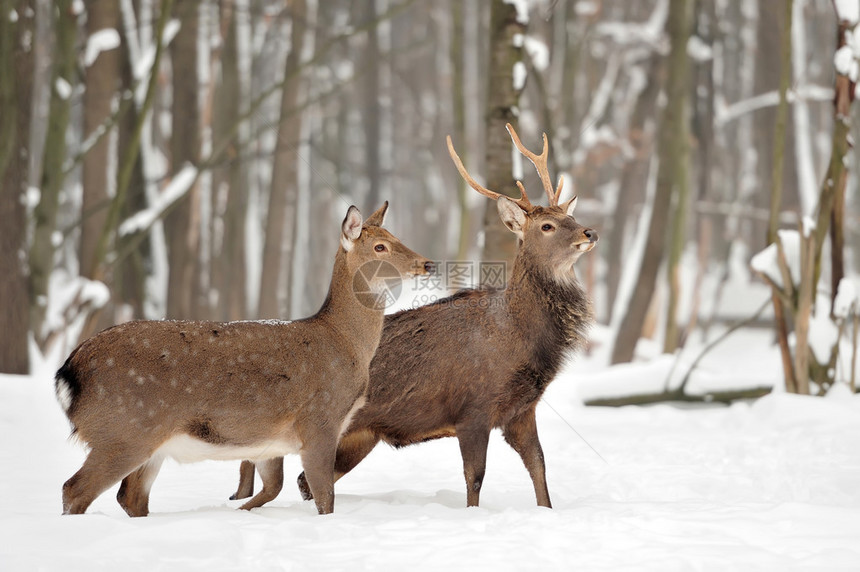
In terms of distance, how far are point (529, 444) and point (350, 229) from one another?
1.78 meters

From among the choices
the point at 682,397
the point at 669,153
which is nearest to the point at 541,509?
the point at 682,397

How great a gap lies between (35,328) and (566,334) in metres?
6.65

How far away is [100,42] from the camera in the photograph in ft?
37.3

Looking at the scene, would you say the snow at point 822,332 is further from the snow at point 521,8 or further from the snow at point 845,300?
the snow at point 521,8

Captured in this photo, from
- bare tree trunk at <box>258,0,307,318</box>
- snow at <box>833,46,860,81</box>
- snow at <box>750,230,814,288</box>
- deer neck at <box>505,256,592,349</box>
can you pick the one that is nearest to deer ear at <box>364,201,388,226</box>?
deer neck at <box>505,256,592,349</box>

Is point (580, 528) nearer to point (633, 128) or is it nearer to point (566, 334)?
point (566, 334)

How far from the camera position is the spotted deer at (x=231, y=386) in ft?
15.9

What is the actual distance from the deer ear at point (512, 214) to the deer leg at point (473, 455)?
4.36 ft

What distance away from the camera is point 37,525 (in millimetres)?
4375

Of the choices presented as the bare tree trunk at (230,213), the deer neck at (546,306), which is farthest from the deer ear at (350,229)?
the bare tree trunk at (230,213)

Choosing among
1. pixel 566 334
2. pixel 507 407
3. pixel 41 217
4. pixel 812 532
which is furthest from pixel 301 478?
pixel 41 217

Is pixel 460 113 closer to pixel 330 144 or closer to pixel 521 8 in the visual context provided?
pixel 521 8

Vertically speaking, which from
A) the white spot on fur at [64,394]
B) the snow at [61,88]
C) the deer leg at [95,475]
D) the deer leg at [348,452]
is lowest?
the deer leg at [348,452]

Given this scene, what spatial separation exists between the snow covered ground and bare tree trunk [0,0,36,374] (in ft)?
1.83
